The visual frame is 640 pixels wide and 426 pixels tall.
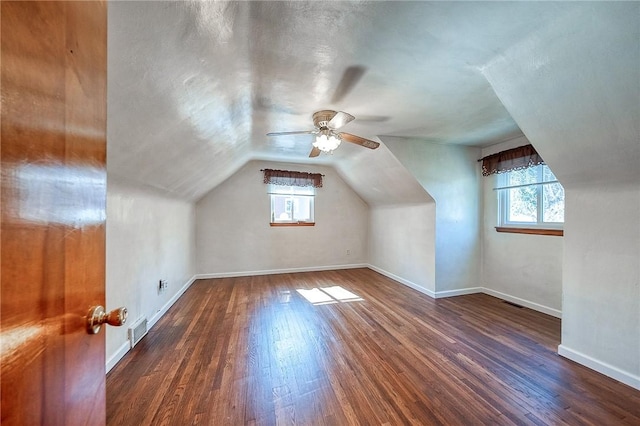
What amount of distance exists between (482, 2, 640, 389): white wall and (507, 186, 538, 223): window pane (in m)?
1.23

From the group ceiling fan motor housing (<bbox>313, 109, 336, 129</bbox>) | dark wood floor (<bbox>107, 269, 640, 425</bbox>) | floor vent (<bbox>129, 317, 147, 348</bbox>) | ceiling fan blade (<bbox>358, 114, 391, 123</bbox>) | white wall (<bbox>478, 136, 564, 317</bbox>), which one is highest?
ceiling fan blade (<bbox>358, 114, 391, 123</bbox>)

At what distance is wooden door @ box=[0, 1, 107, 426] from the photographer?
39cm

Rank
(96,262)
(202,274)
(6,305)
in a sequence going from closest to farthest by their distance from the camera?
(6,305) < (96,262) < (202,274)

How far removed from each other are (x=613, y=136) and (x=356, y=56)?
1.72 meters

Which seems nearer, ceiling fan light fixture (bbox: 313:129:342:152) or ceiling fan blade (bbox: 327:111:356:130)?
ceiling fan blade (bbox: 327:111:356:130)

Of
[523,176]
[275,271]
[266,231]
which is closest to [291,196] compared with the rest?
[266,231]

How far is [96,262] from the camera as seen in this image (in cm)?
69

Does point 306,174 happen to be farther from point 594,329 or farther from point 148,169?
point 594,329

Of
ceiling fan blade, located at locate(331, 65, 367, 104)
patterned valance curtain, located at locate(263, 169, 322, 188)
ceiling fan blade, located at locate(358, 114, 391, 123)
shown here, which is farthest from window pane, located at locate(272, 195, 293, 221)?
ceiling fan blade, located at locate(331, 65, 367, 104)

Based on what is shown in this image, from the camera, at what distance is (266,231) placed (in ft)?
16.1

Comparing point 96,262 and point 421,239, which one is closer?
point 96,262

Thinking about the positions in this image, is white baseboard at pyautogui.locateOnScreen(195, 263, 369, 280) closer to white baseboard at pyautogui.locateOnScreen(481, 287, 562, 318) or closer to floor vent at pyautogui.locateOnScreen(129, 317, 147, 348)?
floor vent at pyautogui.locateOnScreen(129, 317, 147, 348)

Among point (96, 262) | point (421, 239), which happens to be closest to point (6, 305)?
point (96, 262)

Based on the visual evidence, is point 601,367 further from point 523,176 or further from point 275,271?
point 275,271
